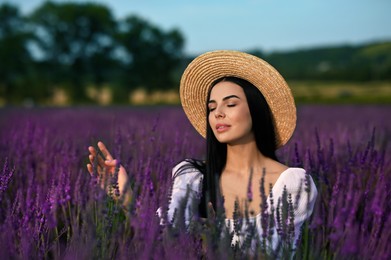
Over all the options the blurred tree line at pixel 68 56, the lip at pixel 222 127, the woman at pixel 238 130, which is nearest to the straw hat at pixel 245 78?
the woman at pixel 238 130

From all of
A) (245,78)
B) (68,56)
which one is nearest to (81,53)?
(68,56)

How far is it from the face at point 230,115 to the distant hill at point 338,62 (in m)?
52.2

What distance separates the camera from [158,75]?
51.9m

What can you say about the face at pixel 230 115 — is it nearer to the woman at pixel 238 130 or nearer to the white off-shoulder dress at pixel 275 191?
the woman at pixel 238 130

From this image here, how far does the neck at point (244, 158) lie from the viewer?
2.31m

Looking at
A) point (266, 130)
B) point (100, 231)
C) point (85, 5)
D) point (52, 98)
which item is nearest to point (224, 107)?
point (266, 130)

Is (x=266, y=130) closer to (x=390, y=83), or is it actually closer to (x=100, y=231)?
(x=100, y=231)

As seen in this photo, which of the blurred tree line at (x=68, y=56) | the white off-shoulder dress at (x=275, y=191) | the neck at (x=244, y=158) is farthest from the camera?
the blurred tree line at (x=68, y=56)

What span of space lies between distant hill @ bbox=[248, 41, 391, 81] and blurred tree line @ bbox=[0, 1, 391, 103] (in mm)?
2797

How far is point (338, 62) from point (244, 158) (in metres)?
100

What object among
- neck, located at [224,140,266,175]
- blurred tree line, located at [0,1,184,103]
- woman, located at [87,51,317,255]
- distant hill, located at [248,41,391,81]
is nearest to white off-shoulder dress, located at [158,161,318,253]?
woman, located at [87,51,317,255]

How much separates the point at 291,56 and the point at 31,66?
223ft

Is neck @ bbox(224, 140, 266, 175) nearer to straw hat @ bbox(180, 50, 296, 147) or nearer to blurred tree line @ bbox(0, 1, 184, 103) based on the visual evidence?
straw hat @ bbox(180, 50, 296, 147)

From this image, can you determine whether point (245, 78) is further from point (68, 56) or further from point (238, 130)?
point (68, 56)
